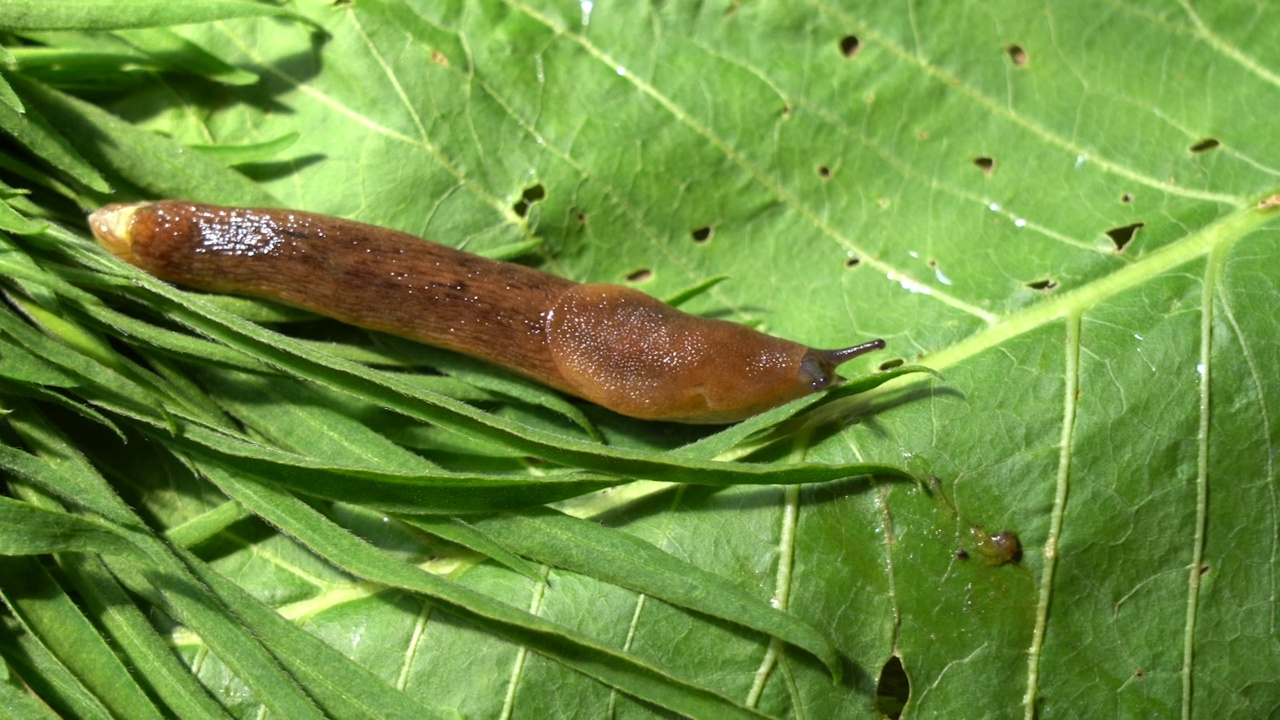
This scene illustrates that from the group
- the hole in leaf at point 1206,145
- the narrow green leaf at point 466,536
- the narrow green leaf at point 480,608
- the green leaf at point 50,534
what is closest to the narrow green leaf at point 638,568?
the narrow green leaf at point 466,536

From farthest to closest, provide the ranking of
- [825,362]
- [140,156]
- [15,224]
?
[140,156] → [825,362] → [15,224]

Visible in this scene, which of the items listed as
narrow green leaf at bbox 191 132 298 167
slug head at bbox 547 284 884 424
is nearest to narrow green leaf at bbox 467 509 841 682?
slug head at bbox 547 284 884 424

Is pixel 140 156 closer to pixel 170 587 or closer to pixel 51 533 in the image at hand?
pixel 51 533

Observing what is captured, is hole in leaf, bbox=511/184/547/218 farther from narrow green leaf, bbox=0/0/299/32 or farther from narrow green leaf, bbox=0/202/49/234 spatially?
narrow green leaf, bbox=0/202/49/234

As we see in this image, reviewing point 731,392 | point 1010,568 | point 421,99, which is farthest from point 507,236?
point 1010,568

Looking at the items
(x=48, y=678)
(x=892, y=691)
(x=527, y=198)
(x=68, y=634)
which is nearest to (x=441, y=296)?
(x=527, y=198)

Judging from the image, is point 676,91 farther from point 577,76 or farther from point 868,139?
point 868,139

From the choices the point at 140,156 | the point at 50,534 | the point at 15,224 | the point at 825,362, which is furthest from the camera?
the point at 140,156

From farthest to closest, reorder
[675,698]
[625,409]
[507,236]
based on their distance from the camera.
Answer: [507,236] < [625,409] < [675,698]
